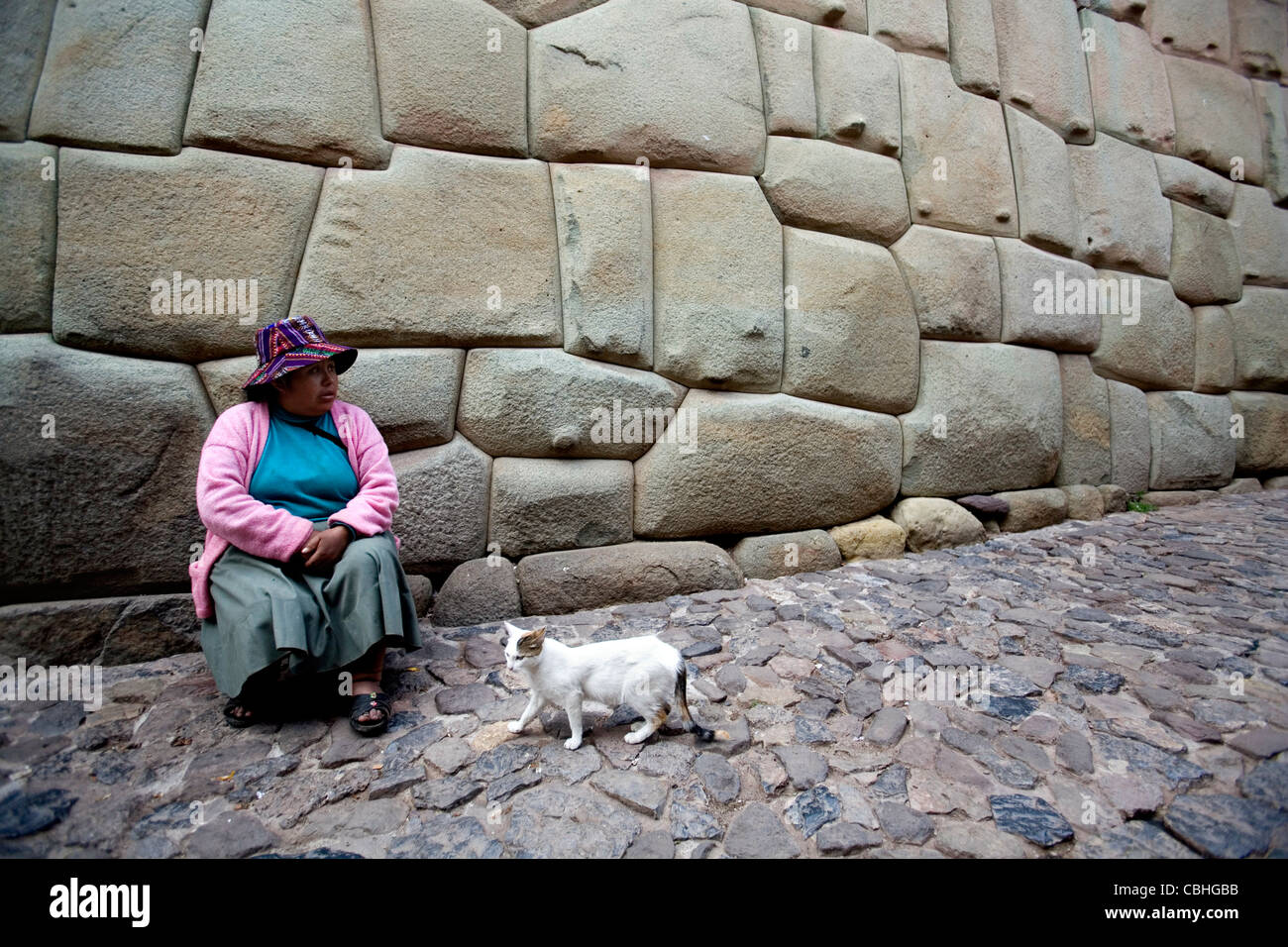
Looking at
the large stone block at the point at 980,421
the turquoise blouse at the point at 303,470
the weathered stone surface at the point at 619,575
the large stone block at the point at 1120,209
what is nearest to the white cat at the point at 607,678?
the turquoise blouse at the point at 303,470

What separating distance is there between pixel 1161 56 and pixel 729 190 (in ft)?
14.5

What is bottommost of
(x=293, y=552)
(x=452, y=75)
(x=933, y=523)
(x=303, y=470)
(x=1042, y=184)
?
(x=933, y=523)

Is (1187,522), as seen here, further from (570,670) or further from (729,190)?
(570,670)

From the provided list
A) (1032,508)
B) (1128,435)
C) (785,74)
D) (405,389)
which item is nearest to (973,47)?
(785,74)

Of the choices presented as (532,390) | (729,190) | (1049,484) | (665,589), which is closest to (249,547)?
(532,390)

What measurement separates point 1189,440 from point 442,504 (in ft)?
17.8

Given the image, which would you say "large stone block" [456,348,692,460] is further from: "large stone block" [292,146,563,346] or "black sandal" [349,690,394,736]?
"black sandal" [349,690,394,736]

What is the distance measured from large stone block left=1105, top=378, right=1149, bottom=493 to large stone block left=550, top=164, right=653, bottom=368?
3631 millimetres

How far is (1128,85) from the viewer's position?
15.9ft

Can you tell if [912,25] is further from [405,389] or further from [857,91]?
[405,389]

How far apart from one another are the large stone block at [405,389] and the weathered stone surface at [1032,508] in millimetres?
3431

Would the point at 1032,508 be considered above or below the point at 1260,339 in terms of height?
below

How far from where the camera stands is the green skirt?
1918 millimetres

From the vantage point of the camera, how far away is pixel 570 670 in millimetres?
1863
